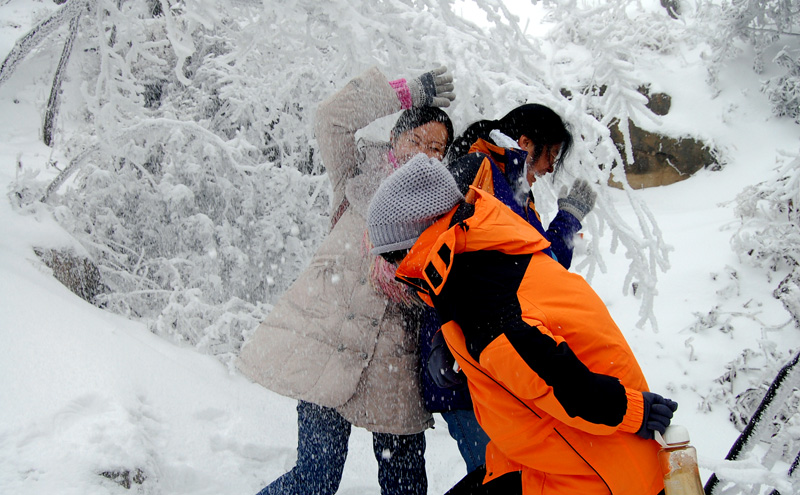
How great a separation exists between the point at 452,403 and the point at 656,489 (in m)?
0.66

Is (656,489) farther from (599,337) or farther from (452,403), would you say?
(452,403)

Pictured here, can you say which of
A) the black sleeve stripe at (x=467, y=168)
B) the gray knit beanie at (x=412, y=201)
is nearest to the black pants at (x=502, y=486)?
the gray knit beanie at (x=412, y=201)

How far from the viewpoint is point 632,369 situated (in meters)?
1.12

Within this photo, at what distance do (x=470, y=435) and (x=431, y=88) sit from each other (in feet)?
4.36

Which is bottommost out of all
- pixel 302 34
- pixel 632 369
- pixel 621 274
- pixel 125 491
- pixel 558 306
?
pixel 621 274

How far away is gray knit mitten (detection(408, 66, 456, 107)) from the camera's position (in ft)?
5.68

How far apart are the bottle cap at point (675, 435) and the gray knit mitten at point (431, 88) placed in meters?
1.28

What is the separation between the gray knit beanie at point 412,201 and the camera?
1202 millimetres

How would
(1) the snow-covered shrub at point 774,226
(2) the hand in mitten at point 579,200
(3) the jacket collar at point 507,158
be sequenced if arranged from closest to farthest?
(3) the jacket collar at point 507,158 < (2) the hand in mitten at point 579,200 < (1) the snow-covered shrub at point 774,226

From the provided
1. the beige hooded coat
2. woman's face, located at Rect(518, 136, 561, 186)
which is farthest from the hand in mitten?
the beige hooded coat

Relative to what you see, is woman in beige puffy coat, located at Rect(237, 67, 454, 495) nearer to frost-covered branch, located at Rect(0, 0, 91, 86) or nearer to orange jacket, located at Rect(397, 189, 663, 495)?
orange jacket, located at Rect(397, 189, 663, 495)

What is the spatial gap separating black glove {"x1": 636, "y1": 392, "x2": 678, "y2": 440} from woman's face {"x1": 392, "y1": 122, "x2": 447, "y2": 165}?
103cm

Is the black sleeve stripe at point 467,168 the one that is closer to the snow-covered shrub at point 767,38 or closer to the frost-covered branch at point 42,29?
the frost-covered branch at point 42,29

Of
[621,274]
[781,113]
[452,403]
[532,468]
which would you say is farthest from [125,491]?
[781,113]
